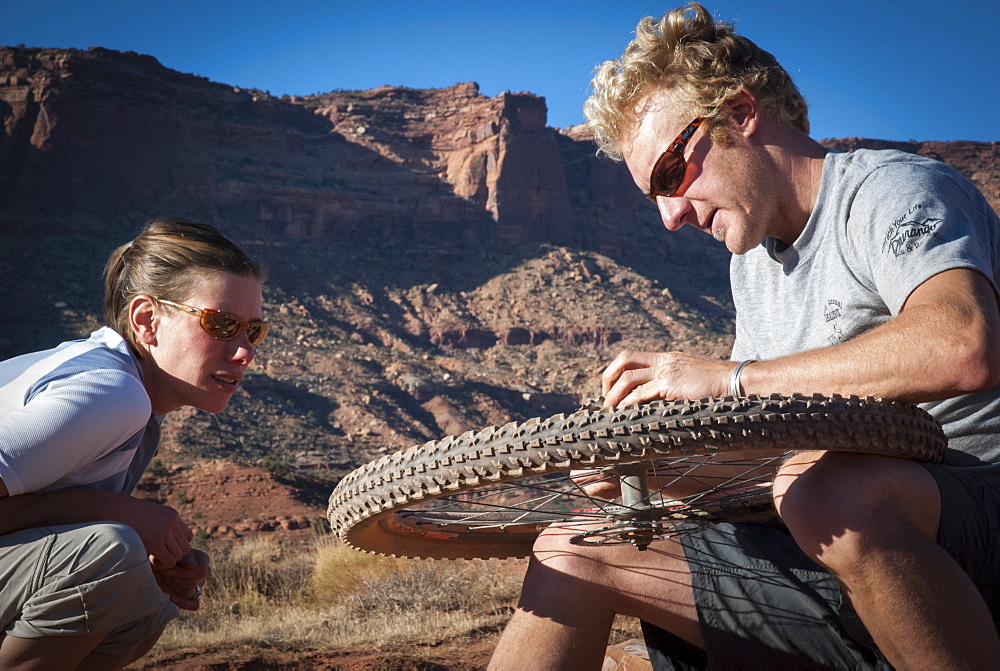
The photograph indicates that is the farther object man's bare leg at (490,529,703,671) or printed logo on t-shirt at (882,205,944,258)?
man's bare leg at (490,529,703,671)

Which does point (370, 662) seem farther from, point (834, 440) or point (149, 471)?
point (149, 471)

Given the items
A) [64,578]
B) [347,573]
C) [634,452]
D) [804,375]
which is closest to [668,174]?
[804,375]

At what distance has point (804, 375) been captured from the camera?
1704mm

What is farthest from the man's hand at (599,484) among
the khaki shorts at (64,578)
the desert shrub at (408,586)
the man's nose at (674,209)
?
the desert shrub at (408,586)

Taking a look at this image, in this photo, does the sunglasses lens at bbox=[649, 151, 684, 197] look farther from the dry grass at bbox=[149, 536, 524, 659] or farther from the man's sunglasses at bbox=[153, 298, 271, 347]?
the dry grass at bbox=[149, 536, 524, 659]

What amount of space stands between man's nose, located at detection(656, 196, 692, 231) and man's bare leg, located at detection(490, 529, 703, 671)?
1.00m

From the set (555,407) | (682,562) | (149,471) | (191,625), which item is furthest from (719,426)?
(555,407)

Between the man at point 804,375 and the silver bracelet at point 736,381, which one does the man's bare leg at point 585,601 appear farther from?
the silver bracelet at point 736,381

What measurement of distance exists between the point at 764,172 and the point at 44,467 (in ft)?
6.62

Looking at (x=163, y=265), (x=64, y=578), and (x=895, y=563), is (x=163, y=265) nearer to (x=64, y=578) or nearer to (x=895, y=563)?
(x=64, y=578)

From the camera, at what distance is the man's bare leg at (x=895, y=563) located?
1.51m

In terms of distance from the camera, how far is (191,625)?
19.3ft

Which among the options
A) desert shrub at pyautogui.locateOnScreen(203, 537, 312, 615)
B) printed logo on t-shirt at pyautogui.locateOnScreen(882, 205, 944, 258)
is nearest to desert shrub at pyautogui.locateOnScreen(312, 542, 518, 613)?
desert shrub at pyautogui.locateOnScreen(203, 537, 312, 615)

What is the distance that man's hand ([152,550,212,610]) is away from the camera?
2.18m
